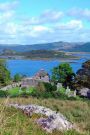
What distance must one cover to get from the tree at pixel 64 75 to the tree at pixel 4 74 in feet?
27.1

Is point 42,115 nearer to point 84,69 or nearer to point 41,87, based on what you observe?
point 41,87

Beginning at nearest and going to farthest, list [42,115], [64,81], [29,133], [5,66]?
[29,133] → [42,115] → [64,81] → [5,66]

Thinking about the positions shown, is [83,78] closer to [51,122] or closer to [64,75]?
[64,75]

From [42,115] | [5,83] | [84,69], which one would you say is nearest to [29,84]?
[5,83]

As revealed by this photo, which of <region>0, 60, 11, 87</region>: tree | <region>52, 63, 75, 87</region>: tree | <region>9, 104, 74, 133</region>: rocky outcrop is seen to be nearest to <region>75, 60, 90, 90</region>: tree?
<region>52, 63, 75, 87</region>: tree

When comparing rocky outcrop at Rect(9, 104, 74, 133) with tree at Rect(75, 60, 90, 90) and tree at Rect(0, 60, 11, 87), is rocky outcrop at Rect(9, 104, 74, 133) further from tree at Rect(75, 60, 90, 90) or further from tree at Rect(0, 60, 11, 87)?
tree at Rect(0, 60, 11, 87)

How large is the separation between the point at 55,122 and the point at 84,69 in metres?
58.1

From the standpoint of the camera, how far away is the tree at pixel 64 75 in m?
73.6

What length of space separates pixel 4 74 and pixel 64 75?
10.7 meters

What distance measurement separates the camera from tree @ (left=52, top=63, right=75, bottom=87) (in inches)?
2896

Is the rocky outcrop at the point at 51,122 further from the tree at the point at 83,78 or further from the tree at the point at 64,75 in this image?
the tree at the point at 64,75

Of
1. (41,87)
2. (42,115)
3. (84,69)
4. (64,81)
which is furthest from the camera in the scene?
(64,81)

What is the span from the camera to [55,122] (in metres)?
8.76

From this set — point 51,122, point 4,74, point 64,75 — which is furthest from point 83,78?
point 51,122
